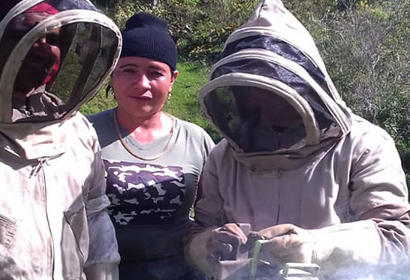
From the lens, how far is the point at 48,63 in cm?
221

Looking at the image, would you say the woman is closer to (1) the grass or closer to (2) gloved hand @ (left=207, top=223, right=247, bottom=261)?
(2) gloved hand @ (left=207, top=223, right=247, bottom=261)

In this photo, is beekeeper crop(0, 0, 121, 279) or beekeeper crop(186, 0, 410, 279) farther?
beekeeper crop(186, 0, 410, 279)

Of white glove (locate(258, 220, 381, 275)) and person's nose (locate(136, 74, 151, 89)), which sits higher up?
person's nose (locate(136, 74, 151, 89))

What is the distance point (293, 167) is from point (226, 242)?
356mm

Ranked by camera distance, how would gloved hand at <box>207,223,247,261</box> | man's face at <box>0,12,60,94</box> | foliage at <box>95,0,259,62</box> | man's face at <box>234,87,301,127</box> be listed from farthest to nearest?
foliage at <box>95,0,259,62</box>, man's face at <box>234,87,301,127</box>, gloved hand at <box>207,223,247,261</box>, man's face at <box>0,12,60,94</box>

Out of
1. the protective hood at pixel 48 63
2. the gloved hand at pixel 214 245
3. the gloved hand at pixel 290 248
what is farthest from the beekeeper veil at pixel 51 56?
the gloved hand at pixel 290 248

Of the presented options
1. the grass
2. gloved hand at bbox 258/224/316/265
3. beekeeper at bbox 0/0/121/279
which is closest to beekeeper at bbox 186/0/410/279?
gloved hand at bbox 258/224/316/265

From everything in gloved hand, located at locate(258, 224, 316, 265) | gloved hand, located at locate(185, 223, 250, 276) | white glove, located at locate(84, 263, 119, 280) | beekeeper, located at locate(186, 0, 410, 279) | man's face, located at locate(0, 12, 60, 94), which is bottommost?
white glove, located at locate(84, 263, 119, 280)

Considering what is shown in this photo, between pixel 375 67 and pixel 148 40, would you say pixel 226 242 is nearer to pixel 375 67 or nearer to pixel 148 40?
pixel 148 40

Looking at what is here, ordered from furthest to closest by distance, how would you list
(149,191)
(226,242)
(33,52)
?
(149,191)
(226,242)
(33,52)

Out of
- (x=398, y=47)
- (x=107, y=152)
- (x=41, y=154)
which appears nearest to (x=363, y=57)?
(x=398, y=47)

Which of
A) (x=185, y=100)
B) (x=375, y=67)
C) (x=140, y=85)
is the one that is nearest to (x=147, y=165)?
(x=140, y=85)

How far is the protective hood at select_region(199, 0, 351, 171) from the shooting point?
2.34 meters

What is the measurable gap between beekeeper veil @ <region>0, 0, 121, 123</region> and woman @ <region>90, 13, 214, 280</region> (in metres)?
0.48
